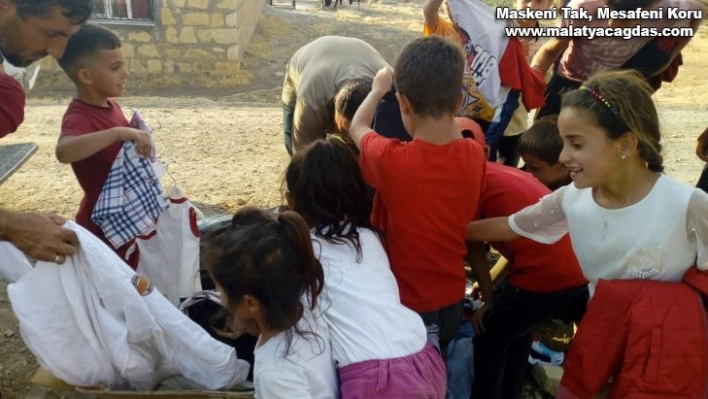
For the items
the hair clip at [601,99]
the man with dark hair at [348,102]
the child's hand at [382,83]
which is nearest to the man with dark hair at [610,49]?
the man with dark hair at [348,102]

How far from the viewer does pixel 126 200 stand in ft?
8.29

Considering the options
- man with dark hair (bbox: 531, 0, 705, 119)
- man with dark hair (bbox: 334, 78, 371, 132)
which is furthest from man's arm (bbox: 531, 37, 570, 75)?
man with dark hair (bbox: 334, 78, 371, 132)

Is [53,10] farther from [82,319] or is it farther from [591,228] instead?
[591,228]

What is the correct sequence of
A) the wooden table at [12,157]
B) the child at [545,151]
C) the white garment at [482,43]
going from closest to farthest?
the child at [545,151] < the wooden table at [12,157] < the white garment at [482,43]

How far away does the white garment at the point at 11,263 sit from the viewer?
2525 millimetres

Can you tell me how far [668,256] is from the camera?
1.95 meters

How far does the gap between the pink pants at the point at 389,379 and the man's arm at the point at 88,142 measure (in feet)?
4.19

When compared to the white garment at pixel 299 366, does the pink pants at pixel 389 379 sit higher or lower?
lower

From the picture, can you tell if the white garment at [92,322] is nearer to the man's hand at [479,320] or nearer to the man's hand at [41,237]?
the man's hand at [41,237]

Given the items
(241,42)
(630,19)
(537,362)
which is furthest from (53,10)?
(241,42)

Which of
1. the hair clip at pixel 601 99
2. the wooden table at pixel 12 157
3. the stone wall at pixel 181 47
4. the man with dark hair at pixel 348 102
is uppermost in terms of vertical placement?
the hair clip at pixel 601 99

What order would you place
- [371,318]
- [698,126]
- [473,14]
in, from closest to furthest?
[371,318], [473,14], [698,126]

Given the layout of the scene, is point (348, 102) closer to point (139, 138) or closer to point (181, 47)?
point (139, 138)

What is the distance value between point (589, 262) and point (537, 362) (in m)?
1.16
